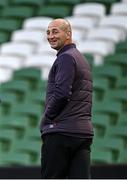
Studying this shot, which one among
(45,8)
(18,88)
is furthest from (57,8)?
(18,88)

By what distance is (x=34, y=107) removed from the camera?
6324mm

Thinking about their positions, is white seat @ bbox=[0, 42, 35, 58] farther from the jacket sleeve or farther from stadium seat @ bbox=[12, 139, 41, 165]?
the jacket sleeve

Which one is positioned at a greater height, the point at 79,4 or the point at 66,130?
the point at 79,4

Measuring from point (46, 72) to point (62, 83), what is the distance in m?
3.75

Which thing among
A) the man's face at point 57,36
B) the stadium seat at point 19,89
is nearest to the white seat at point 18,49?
A: the stadium seat at point 19,89

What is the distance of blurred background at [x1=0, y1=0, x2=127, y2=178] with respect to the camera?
19.4ft

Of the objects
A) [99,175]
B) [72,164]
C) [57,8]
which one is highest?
[57,8]

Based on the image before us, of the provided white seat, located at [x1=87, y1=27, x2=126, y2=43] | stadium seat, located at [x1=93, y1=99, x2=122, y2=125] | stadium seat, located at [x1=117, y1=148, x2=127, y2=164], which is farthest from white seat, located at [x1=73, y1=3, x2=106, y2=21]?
stadium seat, located at [x1=117, y1=148, x2=127, y2=164]

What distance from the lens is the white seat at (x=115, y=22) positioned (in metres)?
7.21

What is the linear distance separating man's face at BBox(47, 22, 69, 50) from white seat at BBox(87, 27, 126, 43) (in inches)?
152

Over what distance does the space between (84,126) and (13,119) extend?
10.4ft

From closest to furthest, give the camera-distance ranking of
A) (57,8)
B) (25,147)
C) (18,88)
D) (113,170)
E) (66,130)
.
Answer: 1. (66,130)
2. (113,170)
3. (25,147)
4. (18,88)
5. (57,8)

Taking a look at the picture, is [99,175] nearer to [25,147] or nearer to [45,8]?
[25,147]

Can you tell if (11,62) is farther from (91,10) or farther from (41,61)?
(91,10)
